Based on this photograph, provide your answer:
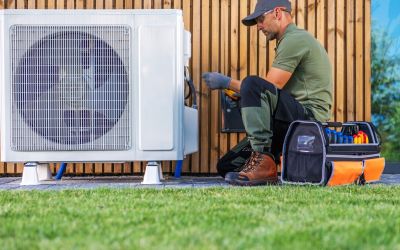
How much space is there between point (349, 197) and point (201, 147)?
6.40 ft

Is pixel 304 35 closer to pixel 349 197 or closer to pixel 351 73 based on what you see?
pixel 351 73

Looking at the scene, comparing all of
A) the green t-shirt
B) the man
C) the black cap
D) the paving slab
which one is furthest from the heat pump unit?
the green t-shirt

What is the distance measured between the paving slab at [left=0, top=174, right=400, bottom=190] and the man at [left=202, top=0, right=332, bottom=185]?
0.25 meters

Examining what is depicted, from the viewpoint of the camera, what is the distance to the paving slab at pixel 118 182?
13.1 ft

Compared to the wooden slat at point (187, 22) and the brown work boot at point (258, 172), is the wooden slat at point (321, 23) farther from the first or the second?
the brown work boot at point (258, 172)

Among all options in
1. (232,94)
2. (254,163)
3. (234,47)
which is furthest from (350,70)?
(254,163)

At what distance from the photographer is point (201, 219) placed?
238 cm

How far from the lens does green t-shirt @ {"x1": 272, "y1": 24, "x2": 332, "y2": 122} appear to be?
13.7ft

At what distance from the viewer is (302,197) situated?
10.4ft

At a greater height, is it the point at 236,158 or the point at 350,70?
the point at 350,70

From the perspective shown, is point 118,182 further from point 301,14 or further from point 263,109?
point 301,14

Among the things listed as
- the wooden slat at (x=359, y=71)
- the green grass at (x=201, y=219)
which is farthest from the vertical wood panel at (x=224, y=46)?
the green grass at (x=201, y=219)

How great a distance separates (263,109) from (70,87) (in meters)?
1.05

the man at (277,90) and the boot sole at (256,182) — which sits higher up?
the man at (277,90)
